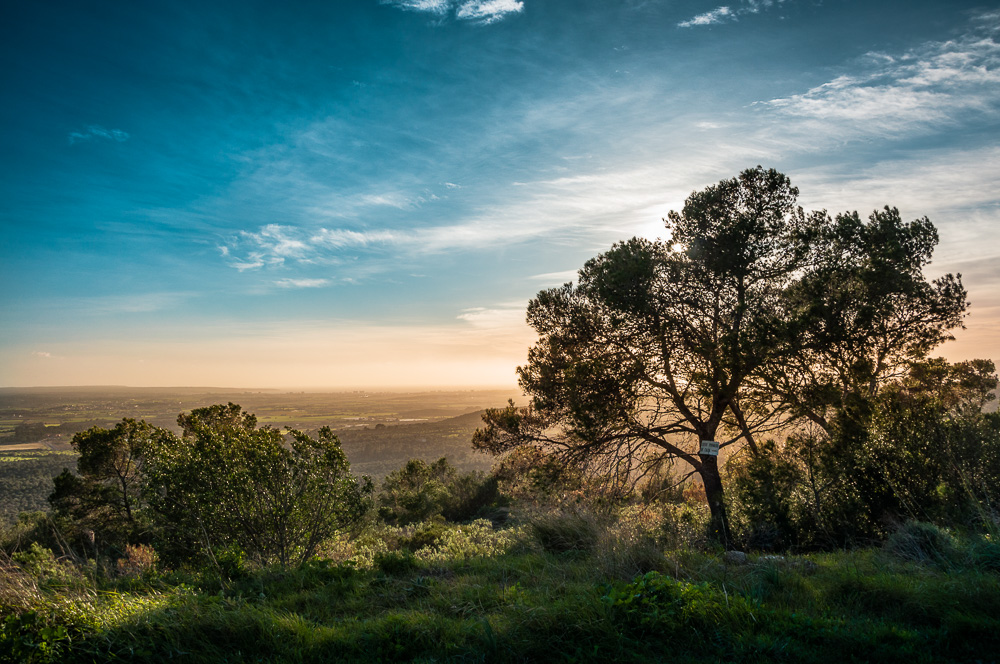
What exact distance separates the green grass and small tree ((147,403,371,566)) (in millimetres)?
3933

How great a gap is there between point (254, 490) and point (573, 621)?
727 cm

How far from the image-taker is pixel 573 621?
3729 mm

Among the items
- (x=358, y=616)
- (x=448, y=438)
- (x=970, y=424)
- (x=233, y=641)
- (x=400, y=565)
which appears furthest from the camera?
(x=448, y=438)

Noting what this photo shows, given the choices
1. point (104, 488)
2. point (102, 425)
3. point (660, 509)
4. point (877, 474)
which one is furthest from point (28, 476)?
point (877, 474)

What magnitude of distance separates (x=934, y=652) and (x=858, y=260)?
9.04m

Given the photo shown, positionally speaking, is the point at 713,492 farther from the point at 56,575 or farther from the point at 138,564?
the point at 138,564

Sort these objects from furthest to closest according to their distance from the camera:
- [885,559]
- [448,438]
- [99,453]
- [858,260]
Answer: [448,438], [99,453], [858,260], [885,559]

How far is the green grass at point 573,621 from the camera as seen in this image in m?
3.43

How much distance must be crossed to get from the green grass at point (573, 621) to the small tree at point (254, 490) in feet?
12.9

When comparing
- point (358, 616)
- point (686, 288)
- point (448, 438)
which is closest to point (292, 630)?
point (358, 616)

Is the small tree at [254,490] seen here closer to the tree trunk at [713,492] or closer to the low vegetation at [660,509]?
the low vegetation at [660,509]

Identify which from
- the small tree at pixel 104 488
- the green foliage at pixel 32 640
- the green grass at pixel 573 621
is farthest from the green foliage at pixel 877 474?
the small tree at pixel 104 488

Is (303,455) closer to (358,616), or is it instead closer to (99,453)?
(358,616)

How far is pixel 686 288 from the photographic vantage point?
10891 mm
